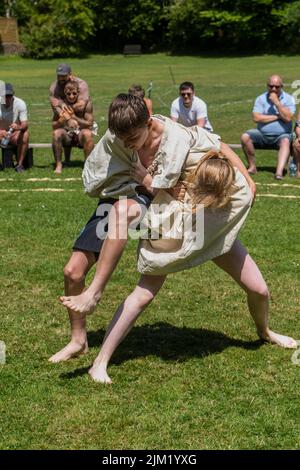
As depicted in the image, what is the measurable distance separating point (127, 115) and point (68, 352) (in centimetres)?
158

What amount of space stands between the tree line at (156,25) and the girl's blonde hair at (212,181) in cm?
4878

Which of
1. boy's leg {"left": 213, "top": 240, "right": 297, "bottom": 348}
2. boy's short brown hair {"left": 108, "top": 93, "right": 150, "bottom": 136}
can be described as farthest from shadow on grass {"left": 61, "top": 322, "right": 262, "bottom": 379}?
boy's short brown hair {"left": 108, "top": 93, "right": 150, "bottom": 136}

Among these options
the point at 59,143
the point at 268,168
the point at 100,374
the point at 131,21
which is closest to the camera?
the point at 100,374

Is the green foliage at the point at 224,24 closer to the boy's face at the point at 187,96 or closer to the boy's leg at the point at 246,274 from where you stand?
the boy's face at the point at 187,96

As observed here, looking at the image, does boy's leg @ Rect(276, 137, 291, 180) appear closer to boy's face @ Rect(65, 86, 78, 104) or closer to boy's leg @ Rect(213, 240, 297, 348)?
boy's face @ Rect(65, 86, 78, 104)

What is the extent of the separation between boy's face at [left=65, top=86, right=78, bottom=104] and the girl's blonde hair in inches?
313

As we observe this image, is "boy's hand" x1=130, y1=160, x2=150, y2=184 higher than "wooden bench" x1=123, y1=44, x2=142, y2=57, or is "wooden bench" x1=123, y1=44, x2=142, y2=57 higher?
"boy's hand" x1=130, y1=160, x2=150, y2=184

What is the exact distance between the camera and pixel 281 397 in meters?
4.38

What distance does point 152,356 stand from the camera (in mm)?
5012

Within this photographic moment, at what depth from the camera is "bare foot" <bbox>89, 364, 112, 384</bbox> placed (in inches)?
179

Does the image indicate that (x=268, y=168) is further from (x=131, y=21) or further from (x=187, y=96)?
(x=131, y=21)

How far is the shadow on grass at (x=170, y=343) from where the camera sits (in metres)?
5.05

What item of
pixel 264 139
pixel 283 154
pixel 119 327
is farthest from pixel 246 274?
pixel 264 139

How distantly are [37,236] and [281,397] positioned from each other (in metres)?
4.38
